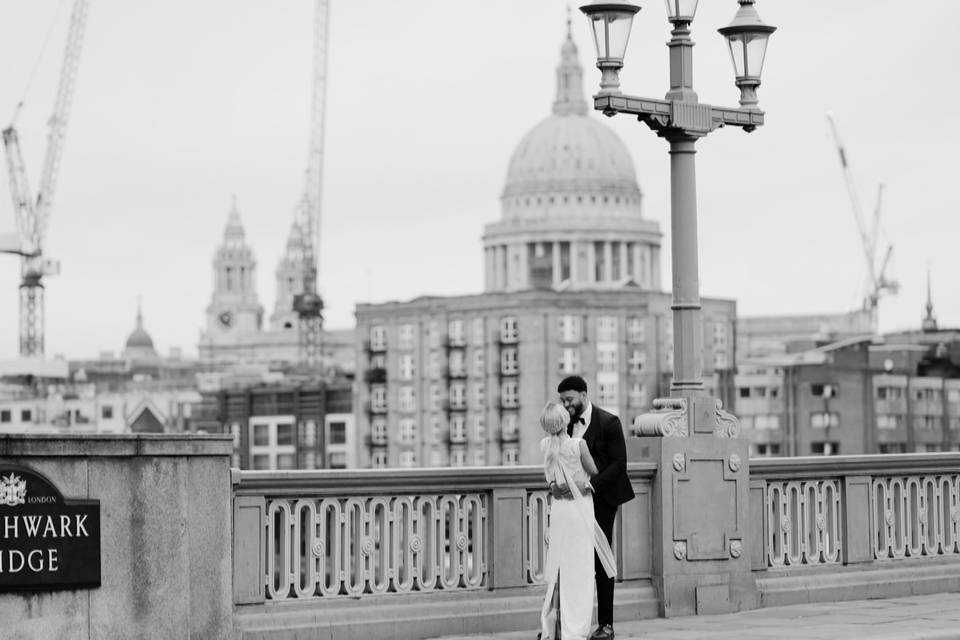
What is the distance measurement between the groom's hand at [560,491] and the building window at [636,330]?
170528mm

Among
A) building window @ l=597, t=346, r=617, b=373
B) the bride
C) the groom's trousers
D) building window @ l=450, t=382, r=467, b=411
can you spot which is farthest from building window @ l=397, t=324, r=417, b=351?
the bride

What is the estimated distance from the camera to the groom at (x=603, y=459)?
60.7ft

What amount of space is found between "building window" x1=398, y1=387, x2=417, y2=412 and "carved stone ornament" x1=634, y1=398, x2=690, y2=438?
175 metres

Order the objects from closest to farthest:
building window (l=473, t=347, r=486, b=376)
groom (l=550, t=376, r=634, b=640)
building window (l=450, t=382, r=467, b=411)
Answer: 1. groom (l=550, t=376, r=634, b=640)
2. building window (l=473, t=347, r=486, b=376)
3. building window (l=450, t=382, r=467, b=411)

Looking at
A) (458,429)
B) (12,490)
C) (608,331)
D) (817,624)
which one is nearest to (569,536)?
(817,624)

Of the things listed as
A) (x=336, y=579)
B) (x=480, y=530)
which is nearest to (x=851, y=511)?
(x=480, y=530)

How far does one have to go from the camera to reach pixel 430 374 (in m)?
194

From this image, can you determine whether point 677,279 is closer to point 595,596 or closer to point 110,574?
point 595,596

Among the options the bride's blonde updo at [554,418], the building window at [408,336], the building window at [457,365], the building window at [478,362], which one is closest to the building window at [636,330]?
the building window at [478,362]

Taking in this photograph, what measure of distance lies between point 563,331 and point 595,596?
168477mm

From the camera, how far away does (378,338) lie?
651 feet

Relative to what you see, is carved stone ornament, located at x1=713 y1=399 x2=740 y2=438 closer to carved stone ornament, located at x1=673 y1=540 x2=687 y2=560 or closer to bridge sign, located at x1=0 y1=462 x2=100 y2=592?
carved stone ornament, located at x1=673 y1=540 x2=687 y2=560

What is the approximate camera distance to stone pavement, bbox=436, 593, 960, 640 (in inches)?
733

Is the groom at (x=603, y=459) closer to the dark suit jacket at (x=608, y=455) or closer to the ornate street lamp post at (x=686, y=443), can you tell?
the dark suit jacket at (x=608, y=455)
